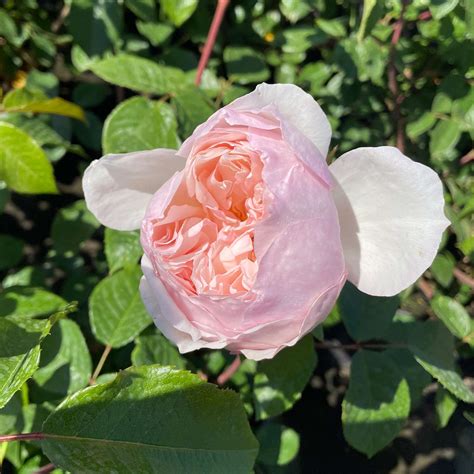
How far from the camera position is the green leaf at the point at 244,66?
97cm

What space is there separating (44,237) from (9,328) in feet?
2.73

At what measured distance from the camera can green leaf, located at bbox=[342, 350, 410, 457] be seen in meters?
0.68

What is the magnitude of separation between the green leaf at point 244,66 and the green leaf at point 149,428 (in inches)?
24.5

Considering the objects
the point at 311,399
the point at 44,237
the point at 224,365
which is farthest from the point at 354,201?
the point at 44,237

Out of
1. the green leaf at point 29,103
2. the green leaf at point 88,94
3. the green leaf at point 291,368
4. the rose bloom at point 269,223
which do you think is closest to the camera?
the rose bloom at point 269,223

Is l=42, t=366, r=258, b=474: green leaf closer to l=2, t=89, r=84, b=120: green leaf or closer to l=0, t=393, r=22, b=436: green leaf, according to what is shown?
l=0, t=393, r=22, b=436: green leaf

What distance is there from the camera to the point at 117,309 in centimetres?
71

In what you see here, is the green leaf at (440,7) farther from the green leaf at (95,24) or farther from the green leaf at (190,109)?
the green leaf at (95,24)

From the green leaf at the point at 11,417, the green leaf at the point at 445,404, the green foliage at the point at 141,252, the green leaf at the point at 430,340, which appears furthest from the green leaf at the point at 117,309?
the green leaf at the point at 445,404

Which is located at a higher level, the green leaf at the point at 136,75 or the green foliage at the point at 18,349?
the green leaf at the point at 136,75

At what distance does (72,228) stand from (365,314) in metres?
0.55

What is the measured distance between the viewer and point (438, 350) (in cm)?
74

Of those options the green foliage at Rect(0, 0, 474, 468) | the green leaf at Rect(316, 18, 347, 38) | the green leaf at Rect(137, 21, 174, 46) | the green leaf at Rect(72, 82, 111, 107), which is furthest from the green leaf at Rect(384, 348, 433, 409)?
the green leaf at Rect(72, 82, 111, 107)

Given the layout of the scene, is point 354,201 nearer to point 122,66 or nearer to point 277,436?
point 122,66
